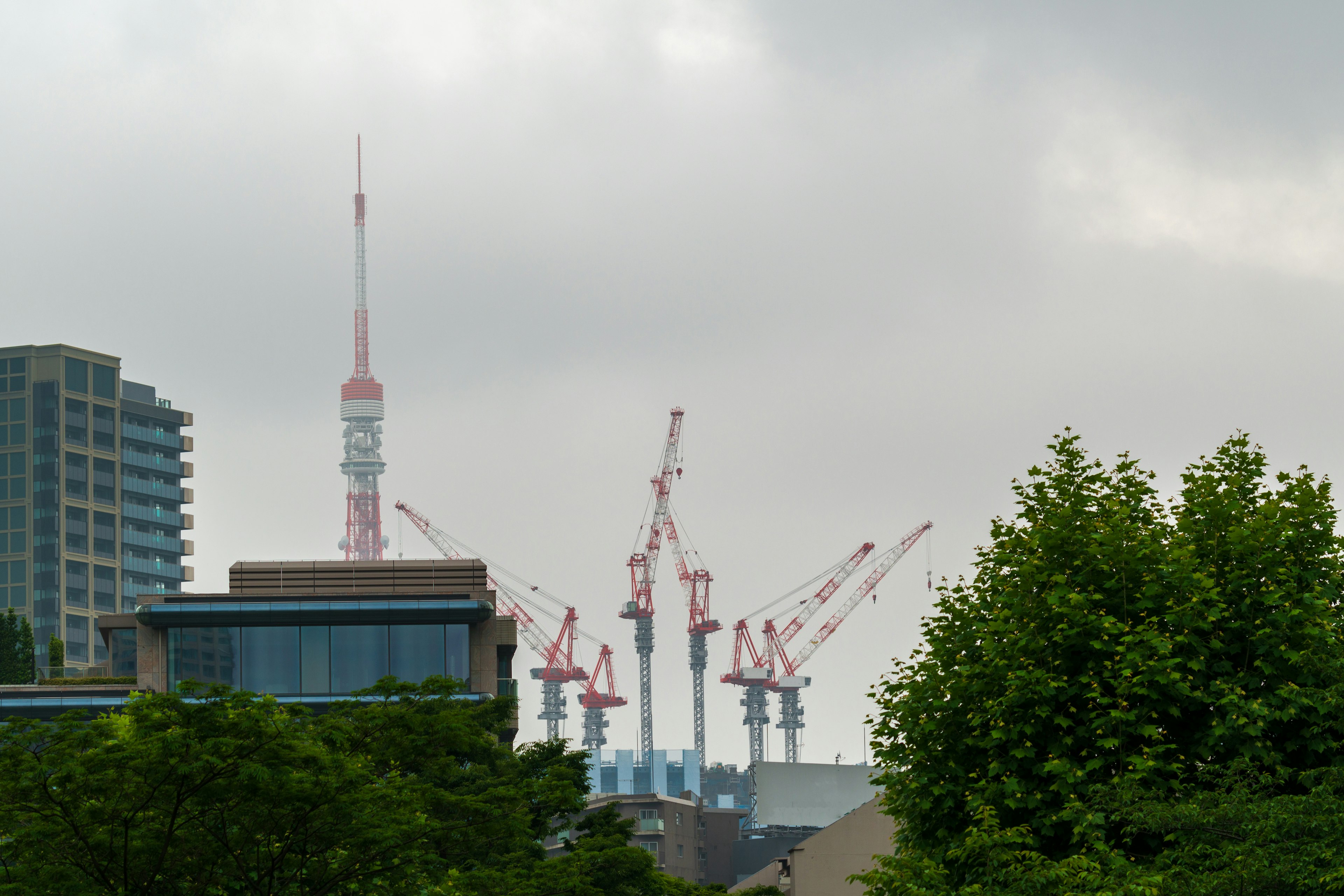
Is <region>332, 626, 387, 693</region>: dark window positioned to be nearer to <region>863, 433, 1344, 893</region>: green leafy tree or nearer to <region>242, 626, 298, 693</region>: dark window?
<region>242, 626, 298, 693</region>: dark window

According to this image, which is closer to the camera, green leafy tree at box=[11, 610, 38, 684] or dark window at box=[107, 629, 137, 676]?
dark window at box=[107, 629, 137, 676]

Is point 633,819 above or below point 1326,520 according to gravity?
below

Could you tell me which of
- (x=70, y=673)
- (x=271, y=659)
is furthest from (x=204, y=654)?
(x=70, y=673)

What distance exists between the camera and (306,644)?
75.8m

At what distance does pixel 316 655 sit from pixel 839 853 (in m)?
23.8

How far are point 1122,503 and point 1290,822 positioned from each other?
8.64 meters

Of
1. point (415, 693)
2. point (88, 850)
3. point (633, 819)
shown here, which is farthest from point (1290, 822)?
point (633, 819)

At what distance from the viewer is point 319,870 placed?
107 feet

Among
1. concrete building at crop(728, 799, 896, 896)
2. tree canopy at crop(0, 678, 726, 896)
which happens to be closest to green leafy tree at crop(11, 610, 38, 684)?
concrete building at crop(728, 799, 896, 896)

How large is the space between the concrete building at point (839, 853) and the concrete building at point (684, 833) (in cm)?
8468

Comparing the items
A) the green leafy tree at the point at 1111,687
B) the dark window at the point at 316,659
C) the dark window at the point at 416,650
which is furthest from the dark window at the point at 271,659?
the green leafy tree at the point at 1111,687

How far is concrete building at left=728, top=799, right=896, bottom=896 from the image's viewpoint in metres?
69.7

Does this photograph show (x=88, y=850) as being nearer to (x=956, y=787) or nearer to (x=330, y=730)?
(x=330, y=730)

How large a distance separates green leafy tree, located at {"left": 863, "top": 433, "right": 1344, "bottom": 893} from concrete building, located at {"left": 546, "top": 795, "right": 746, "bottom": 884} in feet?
414
